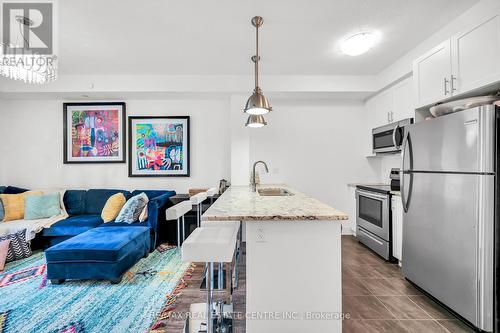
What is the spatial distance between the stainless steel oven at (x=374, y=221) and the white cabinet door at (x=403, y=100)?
3.72ft

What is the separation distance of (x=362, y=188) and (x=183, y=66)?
321 cm

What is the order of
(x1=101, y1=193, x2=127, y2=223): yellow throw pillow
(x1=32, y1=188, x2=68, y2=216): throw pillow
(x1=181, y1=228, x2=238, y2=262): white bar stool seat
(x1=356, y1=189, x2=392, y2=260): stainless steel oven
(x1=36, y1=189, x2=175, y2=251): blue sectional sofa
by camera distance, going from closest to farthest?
(x1=181, y1=228, x2=238, y2=262): white bar stool seat
(x1=356, y1=189, x2=392, y2=260): stainless steel oven
(x1=36, y1=189, x2=175, y2=251): blue sectional sofa
(x1=101, y1=193, x2=127, y2=223): yellow throw pillow
(x1=32, y1=188, x2=68, y2=216): throw pillow

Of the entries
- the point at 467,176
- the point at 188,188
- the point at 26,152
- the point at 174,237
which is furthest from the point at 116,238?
the point at 467,176

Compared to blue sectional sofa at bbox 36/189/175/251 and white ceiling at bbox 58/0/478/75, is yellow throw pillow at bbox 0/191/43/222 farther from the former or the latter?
white ceiling at bbox 58/0/478/75

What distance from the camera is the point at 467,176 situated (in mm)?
1683

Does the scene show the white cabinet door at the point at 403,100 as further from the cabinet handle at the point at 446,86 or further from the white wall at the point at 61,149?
the white wall at the point at 61,149

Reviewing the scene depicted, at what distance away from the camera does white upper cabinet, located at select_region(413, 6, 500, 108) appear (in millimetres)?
1821

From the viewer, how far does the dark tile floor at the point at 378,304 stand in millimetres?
1752

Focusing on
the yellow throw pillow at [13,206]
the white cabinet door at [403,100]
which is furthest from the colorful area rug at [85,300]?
the white cabinet door at [403,100]

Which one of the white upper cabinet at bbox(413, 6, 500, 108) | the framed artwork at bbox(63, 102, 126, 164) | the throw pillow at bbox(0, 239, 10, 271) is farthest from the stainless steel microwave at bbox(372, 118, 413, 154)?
the throw pillow at bbox(0, 239, 10, 271)

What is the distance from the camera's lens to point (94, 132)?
401cm

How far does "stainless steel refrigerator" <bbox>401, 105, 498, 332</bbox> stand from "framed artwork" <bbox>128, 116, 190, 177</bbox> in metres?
3.30

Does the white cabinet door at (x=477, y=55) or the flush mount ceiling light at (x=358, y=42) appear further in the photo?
the flush mount ceiling light at (x=358, y=42)

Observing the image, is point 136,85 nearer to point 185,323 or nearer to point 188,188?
point 188,188
